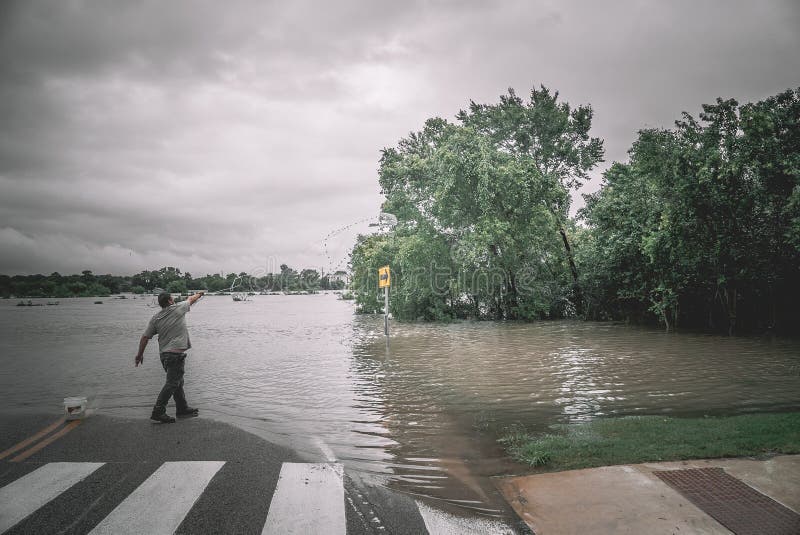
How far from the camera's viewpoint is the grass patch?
5098 millimetres

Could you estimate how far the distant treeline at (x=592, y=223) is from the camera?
1625 cm

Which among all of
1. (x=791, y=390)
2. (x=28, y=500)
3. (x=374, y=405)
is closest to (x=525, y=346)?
(x=791, y=390)

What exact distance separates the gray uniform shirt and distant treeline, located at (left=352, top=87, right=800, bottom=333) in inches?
623

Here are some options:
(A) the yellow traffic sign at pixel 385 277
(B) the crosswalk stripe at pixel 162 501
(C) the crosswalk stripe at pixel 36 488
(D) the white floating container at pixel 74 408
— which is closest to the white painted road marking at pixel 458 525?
(B) the crosswalk stripe at pixel 162 501

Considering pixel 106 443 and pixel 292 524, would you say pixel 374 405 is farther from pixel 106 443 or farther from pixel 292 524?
pixel 292 524

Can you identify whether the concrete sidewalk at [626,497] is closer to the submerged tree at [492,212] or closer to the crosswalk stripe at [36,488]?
the crosswalk stripe at [36,488]

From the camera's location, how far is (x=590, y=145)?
30.4 meters

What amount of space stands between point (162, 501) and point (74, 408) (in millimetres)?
4324

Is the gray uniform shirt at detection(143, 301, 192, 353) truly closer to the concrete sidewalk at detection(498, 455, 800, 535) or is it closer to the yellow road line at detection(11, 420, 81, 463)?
the yellow road line at detection(11, 420, 81, 463)

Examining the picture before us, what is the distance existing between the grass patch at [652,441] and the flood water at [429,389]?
44 cm

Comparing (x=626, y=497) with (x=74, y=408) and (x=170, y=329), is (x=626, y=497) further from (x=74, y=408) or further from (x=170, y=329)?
(x=74, y=408)

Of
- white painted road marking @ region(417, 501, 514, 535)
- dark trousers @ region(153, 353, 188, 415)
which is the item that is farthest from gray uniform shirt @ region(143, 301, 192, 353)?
white painted road marking @ region(417, 501, 514, 535)

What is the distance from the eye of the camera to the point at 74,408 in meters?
7.38

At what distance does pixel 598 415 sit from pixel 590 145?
2683 cm
